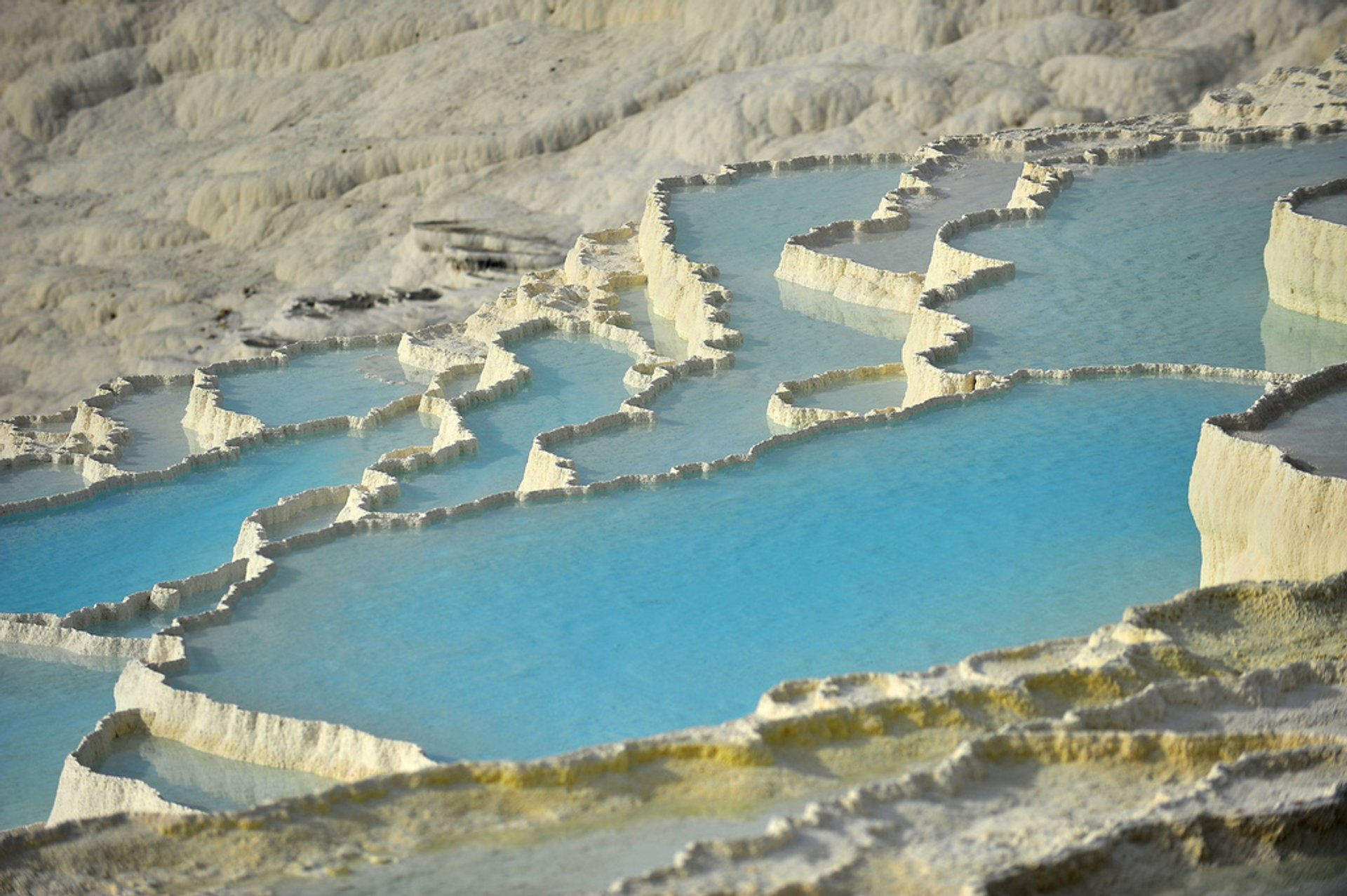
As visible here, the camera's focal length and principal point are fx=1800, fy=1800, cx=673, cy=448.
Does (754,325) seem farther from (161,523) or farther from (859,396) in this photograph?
(161,523)

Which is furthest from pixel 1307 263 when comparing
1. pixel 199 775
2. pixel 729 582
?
pixel 199 775

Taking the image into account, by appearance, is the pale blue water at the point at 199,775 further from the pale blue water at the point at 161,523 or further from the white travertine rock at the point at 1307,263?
the white travertine rock at the point at 1307,263

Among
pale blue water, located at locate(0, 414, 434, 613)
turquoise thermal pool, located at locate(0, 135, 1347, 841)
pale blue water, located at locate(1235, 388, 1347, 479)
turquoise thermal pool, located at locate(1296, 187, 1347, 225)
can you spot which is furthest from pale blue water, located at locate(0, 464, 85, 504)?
pale blue water, located at locate(1235, 388, 1347, 479)

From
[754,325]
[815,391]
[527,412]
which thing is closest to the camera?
[815,391]

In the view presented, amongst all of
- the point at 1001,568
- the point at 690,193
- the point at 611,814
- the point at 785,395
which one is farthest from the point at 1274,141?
the point at 611,814

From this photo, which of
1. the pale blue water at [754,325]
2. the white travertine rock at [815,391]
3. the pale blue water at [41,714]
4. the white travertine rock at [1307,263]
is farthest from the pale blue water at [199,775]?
the white travertine rock at [1307,263]

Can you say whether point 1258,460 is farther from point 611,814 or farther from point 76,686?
point 76,686
